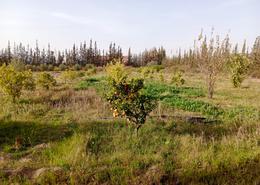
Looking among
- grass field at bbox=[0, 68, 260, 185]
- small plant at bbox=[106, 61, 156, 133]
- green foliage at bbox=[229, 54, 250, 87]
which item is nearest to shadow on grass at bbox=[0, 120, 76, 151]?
grass field at bbox=[0, 68, 260, 185]

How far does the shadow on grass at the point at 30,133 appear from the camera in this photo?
7727 millimetres

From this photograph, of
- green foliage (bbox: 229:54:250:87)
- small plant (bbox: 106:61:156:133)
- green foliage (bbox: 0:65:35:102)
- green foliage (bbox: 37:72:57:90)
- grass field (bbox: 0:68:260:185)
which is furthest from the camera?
green foliage (bbox: 229:54:250:87)

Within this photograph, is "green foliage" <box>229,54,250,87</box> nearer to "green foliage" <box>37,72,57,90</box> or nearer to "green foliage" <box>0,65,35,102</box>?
"green foliage" <box>37,72,57,90</box>

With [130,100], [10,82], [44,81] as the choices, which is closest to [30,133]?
[130,100]

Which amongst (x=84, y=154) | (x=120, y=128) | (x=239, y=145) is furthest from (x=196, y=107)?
(x=84, y=154)

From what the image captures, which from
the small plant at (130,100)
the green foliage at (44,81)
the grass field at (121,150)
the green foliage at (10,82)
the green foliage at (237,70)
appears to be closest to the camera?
the grass field at (121,150)

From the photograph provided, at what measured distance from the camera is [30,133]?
27.7ft

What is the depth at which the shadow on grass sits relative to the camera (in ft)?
25.3

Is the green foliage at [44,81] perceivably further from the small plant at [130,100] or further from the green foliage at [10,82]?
the small plant at [130,100]

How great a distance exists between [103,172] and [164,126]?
3.79 metres

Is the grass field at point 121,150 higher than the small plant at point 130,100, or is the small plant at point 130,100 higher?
the small plant at point 130,100

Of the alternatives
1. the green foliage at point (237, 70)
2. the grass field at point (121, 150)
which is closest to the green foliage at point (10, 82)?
the grass field at point (121, 150)

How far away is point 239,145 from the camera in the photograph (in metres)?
6.75

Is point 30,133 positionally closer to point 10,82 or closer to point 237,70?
point 10,82
